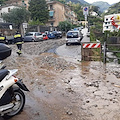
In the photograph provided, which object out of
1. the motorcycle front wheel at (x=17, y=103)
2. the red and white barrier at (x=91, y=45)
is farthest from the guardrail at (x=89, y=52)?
the motorcycle front wheel at (x=17, y=103)

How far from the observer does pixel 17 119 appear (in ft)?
9.95

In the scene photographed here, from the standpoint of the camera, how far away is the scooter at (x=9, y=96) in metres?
2.79

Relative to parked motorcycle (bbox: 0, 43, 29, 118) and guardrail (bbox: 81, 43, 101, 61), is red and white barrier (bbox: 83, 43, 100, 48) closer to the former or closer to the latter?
guardrail (bbox: 81, 43, 101, 61)

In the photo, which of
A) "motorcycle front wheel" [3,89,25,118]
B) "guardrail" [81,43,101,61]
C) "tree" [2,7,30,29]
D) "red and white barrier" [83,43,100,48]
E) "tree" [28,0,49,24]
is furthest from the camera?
"tree" [28,0,49,24]

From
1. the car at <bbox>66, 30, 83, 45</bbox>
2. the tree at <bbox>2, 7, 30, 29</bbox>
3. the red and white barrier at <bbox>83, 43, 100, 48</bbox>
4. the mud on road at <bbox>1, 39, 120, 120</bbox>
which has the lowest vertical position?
the mud on road at <bbox>1, 39, 120, 120</bbox>

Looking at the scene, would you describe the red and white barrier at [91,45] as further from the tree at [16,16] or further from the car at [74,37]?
the tree at [16,16]

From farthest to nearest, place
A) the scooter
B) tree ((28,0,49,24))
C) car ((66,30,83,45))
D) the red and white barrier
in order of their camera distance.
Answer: tree ((28,0,49,24)), car ((66,30,83,45)), the red and white barrier, the scooter

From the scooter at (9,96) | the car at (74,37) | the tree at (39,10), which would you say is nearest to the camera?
the scooter at (9,96)

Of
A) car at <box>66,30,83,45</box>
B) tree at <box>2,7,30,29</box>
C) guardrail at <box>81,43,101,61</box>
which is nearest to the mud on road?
guardrail at <box>81,43,101,61</box>

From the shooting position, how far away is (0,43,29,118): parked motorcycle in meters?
2.79

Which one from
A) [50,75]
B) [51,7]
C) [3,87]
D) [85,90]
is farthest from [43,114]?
[51,7]

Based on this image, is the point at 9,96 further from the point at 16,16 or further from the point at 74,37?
the point at 16,16

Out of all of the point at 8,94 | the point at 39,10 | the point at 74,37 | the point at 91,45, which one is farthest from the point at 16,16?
the point at 8,94

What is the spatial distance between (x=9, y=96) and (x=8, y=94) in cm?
5
